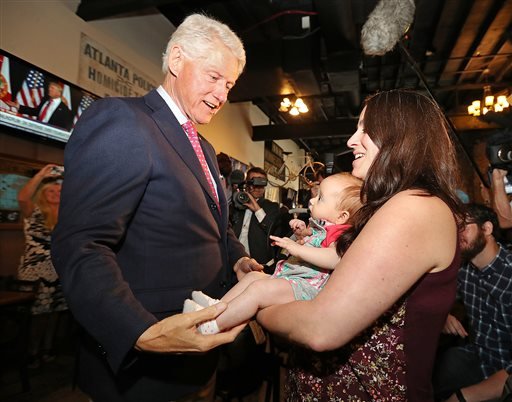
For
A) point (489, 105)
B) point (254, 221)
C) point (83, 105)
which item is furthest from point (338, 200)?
point (489, 105)

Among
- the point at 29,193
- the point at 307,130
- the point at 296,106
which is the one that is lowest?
the point at 29,193

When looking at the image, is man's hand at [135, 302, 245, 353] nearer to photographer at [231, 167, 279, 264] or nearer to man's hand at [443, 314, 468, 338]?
man's hand at [443, 314, 468, 338]

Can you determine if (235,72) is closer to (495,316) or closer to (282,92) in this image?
(495,316)

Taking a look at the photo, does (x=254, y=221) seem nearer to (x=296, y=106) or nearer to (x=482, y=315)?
(x=482, y=315)

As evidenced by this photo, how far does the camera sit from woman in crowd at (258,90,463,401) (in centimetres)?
85

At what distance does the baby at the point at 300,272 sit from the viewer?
1.07m

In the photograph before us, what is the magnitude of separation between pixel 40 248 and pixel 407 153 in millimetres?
3789

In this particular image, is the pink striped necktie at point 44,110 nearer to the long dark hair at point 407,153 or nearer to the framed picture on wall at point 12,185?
the framed picture on wall at point 12,185

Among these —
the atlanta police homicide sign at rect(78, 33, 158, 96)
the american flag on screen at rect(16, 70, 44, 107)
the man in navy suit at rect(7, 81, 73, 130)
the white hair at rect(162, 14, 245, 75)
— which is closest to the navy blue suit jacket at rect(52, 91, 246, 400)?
the white hair at rect(162, 14, 245, 75)

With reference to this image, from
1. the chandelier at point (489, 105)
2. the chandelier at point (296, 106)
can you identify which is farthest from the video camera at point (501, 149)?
the chandelier at point (296, 106)

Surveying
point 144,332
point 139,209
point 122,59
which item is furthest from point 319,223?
point 122,59

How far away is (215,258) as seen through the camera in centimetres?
136

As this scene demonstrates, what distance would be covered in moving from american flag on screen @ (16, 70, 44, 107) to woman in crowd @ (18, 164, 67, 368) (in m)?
0.78

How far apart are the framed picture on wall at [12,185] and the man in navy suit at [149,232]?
265cm
